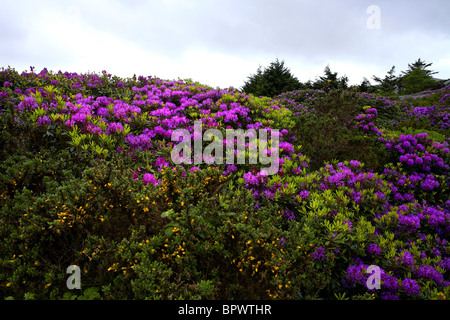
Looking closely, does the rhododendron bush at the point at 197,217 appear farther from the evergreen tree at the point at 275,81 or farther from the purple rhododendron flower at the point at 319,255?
the evergreen tree at the point at 275,81

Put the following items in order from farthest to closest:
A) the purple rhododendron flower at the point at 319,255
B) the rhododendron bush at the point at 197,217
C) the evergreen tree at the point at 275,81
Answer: the evergreen tree at the point at 275,81 < the purple rhododendron flower at the point at 319,255 < the rhododendron bush at the point at 197,217

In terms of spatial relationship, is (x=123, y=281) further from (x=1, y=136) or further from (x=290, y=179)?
(x=1, y=136)

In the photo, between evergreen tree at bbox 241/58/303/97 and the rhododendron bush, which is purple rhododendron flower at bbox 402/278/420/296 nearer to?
the rhododendron bush

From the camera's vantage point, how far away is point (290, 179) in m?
3.95

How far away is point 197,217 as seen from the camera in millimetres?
2498

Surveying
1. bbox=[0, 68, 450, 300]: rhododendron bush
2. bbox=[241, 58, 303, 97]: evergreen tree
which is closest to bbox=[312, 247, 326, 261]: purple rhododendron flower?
bbox=[0, 68, 450, 300]: rhododendron bush

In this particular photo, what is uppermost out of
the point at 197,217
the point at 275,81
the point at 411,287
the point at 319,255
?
the point at 275,81

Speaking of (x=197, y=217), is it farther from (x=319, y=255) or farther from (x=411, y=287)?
(x=411, y=287)

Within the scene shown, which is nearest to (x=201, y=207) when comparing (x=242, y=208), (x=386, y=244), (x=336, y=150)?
(x=242, y=208)

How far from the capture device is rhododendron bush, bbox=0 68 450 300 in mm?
2287

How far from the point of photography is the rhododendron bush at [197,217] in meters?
2.29

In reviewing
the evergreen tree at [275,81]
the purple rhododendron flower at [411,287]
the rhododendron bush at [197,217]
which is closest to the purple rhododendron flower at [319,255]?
the rhododendron bush at [197,217]

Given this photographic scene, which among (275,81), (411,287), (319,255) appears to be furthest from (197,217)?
(275,81)

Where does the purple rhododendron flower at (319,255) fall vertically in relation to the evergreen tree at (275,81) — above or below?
below
